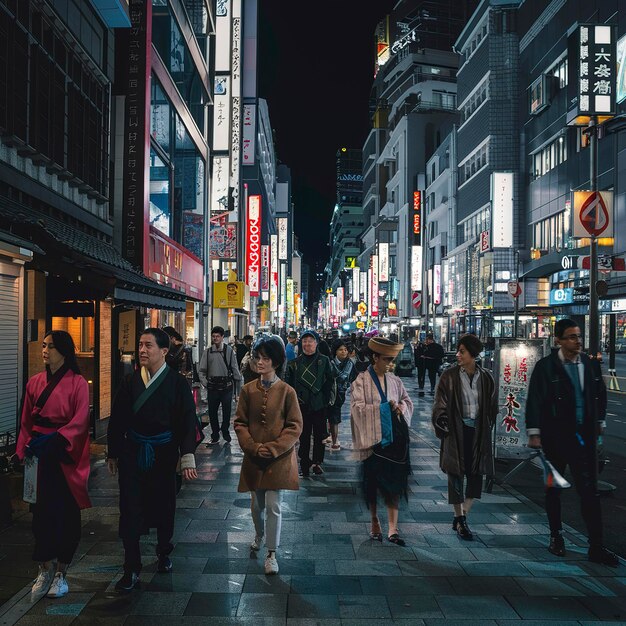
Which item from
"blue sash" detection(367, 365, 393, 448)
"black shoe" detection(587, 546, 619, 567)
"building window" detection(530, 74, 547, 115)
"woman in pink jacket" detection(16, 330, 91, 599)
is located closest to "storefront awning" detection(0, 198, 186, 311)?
"woman in pink jacket" detection(16, 330, 91, 599)

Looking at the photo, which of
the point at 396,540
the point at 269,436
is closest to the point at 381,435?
the point at 396,540

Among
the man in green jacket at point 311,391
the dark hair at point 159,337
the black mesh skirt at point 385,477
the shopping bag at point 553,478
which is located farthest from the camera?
the man in green jacket at point 311,391

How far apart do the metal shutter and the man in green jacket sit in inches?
160

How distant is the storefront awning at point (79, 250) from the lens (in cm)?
832

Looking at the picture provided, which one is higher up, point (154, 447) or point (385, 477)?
point (154, 447)

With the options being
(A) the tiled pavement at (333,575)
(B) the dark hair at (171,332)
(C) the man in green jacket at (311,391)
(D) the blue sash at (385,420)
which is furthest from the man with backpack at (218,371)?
(D) the blue sash at (385,420)

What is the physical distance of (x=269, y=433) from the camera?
5.49 m

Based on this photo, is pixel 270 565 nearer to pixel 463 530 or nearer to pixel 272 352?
pixel 272 352

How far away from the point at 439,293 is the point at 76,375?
57705 millimetres

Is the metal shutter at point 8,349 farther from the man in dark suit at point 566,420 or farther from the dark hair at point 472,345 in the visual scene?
the man in dark suit at point 566,420

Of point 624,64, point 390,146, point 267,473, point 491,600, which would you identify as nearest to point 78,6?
point 267,473

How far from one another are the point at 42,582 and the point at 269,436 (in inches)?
78.0

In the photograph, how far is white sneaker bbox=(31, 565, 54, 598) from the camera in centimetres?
478

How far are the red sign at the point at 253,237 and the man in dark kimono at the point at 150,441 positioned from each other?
41.0 metres
